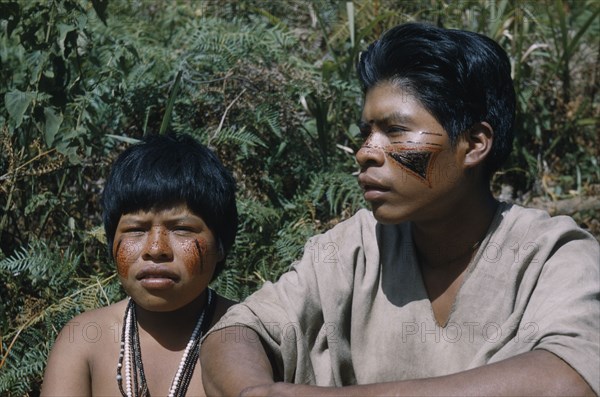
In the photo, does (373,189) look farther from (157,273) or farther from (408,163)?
(157,273)

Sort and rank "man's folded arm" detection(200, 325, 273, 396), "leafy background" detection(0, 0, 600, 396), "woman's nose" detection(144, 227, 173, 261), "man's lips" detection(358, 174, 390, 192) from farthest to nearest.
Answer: "leafy background" detection(0, 0, 600, 396), "woman's nose" detection(144, 227, 173, 261), "man's lips" detection(358, 174, 390, 192), "man's folded arm" detection(200, 325, 273, 396)

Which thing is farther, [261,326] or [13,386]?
[13,386]

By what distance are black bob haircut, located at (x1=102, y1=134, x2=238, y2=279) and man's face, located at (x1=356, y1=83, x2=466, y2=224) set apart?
558 mm

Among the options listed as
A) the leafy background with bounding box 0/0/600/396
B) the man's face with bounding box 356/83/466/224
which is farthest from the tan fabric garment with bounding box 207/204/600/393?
the leafy background with bounding box 0/0/600/396

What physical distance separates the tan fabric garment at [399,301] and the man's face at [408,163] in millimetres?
162

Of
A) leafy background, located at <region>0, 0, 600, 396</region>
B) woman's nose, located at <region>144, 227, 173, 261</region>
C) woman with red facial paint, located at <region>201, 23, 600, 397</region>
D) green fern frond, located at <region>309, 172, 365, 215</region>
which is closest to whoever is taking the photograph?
woman with red facial paint, located at <region>201, 23, 600, 397</region>

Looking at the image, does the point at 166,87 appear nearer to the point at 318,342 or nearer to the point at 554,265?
the point at 318,342

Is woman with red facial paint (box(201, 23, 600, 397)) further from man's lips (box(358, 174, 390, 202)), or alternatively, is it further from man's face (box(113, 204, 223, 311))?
man's face (box(113, 204, 223, 311))

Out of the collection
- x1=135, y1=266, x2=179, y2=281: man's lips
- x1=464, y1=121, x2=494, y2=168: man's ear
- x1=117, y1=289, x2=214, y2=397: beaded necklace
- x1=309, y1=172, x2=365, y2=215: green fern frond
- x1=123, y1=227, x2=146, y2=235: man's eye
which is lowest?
x1=117, y1=289, x2=214, y2=397: beaded necklace

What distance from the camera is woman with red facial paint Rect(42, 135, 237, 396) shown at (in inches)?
117

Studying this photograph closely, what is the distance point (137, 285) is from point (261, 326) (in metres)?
0.49

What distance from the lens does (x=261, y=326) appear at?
2682 mm

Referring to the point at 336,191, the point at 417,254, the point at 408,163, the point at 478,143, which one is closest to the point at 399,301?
the point at 417,254

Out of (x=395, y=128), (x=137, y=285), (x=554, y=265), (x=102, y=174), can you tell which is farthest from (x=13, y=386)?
(x=554, y=265)
